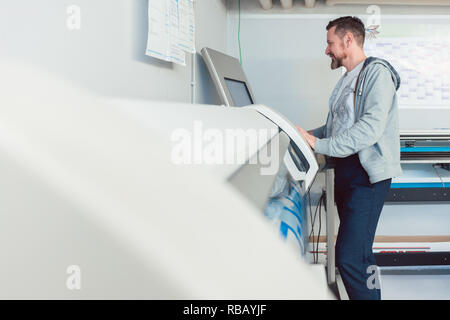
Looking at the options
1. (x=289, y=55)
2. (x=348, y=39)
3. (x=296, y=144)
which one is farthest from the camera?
(x=289, y=55)

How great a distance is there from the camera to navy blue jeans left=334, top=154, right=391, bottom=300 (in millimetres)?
1714

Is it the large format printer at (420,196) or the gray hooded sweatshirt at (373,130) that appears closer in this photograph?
the gray hooded sweatshirt at (373,130)

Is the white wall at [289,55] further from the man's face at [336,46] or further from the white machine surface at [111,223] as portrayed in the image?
the white machine surface at [111,223]

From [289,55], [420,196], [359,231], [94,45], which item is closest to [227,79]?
[359,231]

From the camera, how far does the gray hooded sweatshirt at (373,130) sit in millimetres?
1620

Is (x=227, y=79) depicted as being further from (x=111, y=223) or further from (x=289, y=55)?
(x=111, y=223)

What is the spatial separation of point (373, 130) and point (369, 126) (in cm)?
2

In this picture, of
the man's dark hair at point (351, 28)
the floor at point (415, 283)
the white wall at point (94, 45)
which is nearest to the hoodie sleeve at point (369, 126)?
the man's dark hair at point (351, 28)

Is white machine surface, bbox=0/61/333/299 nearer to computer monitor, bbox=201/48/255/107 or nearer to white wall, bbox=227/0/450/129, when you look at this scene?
computer monitor, bbox=201/48/255/107

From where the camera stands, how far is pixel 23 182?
0.23m

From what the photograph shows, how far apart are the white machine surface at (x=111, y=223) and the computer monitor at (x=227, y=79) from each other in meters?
1.49

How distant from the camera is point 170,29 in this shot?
1351 mm
